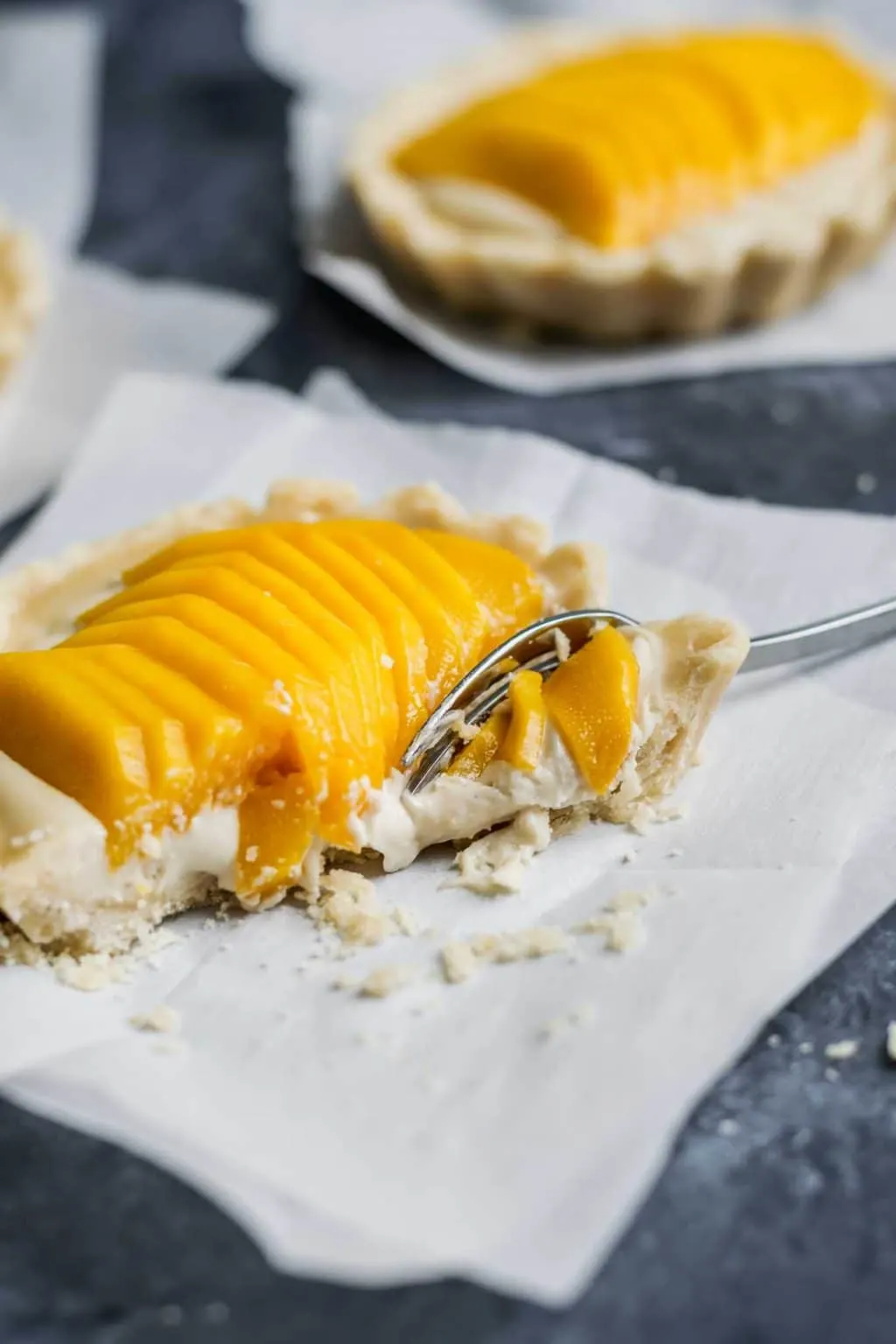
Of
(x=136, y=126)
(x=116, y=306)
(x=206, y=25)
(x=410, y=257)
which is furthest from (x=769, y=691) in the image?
(x=206, y=25)

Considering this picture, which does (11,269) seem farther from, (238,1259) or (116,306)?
(238,1259)

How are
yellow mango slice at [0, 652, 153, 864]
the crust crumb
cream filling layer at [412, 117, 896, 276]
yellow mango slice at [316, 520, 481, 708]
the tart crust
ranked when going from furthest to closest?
cream filling layer at [412, 117, 896, 276], the tart crust, the crust crumb, yellow mango slice at [316, 520, 481, 708], yellow mango slice at [0, 652, 153, 864]

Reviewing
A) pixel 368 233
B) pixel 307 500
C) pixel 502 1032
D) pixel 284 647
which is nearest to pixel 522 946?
pixel 502 1032

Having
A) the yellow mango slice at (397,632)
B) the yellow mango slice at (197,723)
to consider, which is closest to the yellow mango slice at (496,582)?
the yellow mango slice at (397,632)

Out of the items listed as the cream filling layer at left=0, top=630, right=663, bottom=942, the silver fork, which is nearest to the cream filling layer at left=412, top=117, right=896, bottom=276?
the silver fork

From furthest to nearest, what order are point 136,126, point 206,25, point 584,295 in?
point 206,25
point 136,126
point 584,295

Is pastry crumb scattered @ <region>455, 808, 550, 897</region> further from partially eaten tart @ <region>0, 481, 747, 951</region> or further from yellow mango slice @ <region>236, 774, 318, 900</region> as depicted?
yellow mango slice @ <region>236, 774, 318, 900</region>
